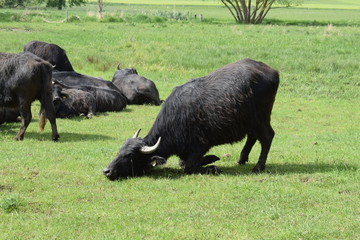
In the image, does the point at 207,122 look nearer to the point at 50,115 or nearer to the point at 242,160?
the point at 242,160

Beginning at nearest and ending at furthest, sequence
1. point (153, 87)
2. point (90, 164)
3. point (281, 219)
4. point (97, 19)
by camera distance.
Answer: point (281, 219) → point (90, 164) → point (153, 87) → point (97, 19)

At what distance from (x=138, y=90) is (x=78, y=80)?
71.8 inches

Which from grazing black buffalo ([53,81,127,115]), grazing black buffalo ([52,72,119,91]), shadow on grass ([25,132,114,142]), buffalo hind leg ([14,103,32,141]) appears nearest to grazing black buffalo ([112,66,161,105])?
grazing black buffalo ([52,72,119,91])

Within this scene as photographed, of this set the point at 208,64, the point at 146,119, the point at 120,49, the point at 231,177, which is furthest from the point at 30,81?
the point at 120,49

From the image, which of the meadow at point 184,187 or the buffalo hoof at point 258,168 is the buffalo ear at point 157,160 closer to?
the meadow at point 184,187

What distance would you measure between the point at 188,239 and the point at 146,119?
30.6ft

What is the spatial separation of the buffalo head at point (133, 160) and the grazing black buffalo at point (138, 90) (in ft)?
28.1

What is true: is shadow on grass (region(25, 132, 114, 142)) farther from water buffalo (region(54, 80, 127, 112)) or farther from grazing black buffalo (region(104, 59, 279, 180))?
grazing black buffalo (region(104, 59, 279, 180))

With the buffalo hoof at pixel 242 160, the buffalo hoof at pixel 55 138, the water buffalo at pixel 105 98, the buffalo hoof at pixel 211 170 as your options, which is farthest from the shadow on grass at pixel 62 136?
the buffalo hoof at pixel 211 170

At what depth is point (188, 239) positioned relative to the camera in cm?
624

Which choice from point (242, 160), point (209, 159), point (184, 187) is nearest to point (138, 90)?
point (242, 160)

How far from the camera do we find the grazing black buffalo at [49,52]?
747 inches

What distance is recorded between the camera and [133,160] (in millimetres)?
9117

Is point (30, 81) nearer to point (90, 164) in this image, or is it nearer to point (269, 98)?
point (90, 164)
